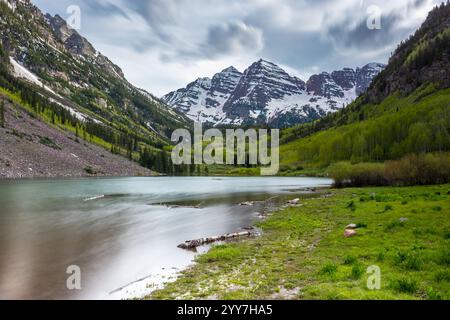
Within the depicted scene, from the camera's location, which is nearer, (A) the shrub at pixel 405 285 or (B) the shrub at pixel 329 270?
(A) the shrub at pixel 405 285

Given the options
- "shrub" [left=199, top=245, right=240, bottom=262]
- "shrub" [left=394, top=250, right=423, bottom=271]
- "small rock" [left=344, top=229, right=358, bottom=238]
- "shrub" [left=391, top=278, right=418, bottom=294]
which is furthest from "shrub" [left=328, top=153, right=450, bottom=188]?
"shrub" [left=391, top=278, right=418, bottom=294]

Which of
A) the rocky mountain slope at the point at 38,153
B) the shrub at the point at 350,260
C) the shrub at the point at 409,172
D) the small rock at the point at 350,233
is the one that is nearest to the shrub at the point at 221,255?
the shrub at the point at 350,260

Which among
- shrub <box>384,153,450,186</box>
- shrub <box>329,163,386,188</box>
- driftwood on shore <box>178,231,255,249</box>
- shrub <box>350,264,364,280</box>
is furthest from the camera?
shrub <box>329,163,386,188</box>

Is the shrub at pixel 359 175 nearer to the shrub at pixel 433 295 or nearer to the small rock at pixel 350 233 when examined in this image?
the small rock at pixel 350 233

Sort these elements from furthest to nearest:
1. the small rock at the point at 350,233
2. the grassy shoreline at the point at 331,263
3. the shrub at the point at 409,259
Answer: the small rock at the point at 350,233 → the shrub at the point at 409,259 → the grassy shoreline at the point at 331,263

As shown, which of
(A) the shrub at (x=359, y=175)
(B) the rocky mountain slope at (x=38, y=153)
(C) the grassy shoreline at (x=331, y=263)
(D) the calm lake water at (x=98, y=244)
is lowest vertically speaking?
(D) the calm lake water at (x=98, y=244)

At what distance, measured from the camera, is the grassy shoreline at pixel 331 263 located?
1488 cm

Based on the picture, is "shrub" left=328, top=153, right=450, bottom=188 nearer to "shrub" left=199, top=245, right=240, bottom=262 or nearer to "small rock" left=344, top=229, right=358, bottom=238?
"small rock" left=344, top=229, right=358, bottom=238

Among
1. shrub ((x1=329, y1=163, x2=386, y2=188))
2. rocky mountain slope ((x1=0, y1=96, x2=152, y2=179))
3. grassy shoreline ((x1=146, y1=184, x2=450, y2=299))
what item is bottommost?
grassy shoreline ((x1=146, y1=184, x2=450, y2=299))

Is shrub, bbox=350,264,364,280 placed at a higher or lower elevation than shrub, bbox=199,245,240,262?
higher

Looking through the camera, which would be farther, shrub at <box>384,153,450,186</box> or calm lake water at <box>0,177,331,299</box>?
shrub at <box>384,153,450,186</box>

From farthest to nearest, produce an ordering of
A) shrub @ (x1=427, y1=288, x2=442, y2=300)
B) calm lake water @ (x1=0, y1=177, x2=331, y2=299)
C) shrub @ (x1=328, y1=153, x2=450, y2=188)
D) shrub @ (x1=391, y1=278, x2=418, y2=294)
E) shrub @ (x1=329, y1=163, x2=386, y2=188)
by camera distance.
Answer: shrub @ (x1=329, y1=163, x2=386, y2=188) < shrub @ (x1=328, y1=153, x2=450, y2=188) < calm lake water @ (x1=0, y1=177, x2=331, y2=299) < shrub @ (x1=391, y1=278, x2=418, y2=294) < shrub @ (x1=427, y1=288, x2=442, y2=300)

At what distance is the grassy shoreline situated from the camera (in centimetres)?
1488
